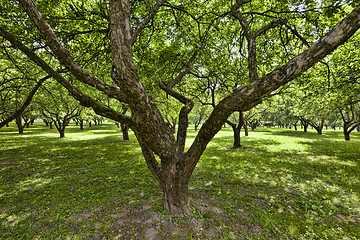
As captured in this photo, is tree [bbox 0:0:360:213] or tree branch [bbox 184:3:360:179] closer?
tree branch [bbox 184:3:360:179]

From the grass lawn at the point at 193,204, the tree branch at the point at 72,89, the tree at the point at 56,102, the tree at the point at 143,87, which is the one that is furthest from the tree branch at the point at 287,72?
the tree at the point at 56,102

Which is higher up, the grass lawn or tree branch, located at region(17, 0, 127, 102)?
tree branch, located at region(17, 0, 127, 102)

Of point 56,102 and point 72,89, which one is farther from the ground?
point 56,102

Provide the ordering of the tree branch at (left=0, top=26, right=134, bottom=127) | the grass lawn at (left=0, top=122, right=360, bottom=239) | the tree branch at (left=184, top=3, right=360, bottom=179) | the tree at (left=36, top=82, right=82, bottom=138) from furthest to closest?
1. the tree at (left=36, top=82, right=82, bottom=138)
2. the grass lawn at (left=0, top=122, right=360, bottom=239)
3. the tree branch at (left=0, top=26, right=134, bottom=127)
4. the tree branch at (left=184, top=3, right=360, bottom=179)

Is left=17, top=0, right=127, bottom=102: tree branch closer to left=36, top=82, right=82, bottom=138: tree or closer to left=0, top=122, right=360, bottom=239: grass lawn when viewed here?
left=0, top=122, right=360, bottom=239: grass lawn

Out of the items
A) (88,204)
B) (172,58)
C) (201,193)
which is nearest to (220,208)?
(201,193)

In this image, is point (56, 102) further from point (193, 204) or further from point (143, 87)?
point (193, 204)

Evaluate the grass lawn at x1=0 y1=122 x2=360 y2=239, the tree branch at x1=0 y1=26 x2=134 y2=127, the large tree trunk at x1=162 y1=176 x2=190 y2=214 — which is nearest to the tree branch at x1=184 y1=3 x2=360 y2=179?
the large tree trunk at x1=162 y1=176 x2=190 y2=214

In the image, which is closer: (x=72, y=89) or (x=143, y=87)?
(x=72, y=89)

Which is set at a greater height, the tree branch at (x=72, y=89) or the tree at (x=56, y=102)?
the tree at (x=56, y=102)

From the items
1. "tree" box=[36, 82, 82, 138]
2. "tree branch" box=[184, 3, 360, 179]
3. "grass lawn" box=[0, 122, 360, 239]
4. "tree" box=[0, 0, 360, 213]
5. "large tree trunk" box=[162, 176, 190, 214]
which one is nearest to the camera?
"tree branch" box=[184, 3, 360, 179]

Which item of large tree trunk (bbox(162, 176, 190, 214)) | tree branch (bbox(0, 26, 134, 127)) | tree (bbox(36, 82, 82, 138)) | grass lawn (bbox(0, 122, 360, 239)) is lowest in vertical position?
grass lawn (bbox(0, 122, 360, 239))

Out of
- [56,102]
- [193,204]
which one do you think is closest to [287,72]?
[193,204]

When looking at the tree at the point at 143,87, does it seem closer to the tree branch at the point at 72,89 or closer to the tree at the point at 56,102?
the tree branch at the point at 72,89
